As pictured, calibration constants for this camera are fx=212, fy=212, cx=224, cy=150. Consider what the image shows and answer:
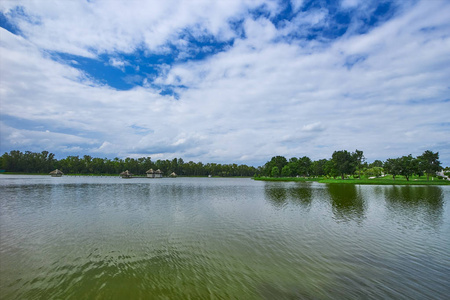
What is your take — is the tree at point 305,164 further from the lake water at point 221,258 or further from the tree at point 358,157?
the lake water at point 221,258

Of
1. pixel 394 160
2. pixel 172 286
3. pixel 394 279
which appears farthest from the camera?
pixel 394 160

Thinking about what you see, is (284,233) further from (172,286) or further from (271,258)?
(172,286)

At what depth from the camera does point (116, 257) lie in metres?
12.0

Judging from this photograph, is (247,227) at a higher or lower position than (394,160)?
lower

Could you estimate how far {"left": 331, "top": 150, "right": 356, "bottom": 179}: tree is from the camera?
105812 millimetres

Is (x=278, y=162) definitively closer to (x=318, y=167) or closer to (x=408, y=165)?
(x=318, y=167)

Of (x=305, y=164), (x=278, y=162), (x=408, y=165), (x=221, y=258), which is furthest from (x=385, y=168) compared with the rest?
(x=221, y=258)

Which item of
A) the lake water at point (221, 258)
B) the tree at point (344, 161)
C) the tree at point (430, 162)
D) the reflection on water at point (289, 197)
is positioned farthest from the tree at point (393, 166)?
the lake water at point (221, 258)

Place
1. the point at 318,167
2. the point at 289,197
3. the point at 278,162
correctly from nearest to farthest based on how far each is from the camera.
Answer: the point at 289,197, the point at 318,167, the point at 278,162

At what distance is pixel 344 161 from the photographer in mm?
107875

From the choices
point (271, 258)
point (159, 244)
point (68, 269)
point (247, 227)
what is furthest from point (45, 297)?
point (247, 227)

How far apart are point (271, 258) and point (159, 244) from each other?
7.44 metres

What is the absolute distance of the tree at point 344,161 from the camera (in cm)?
10581

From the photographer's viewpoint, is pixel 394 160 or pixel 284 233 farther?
pixel 394 160
